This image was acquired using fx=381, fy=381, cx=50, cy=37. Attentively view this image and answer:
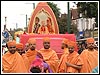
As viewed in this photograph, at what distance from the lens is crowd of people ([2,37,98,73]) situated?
22.3ft

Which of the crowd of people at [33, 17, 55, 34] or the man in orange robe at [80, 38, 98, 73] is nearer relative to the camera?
the man in orange robe at [80, 38, 98, 73]

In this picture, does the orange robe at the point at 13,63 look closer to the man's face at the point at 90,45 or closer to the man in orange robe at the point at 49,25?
the man's face at the point at 90,45

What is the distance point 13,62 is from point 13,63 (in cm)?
2

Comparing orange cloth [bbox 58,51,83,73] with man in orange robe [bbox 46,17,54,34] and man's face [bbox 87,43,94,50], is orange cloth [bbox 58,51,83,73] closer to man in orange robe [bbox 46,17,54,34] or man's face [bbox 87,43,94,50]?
man's face [bbox 87,43,94,50]

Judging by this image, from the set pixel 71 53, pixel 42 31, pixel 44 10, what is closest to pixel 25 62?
pixel 71 53

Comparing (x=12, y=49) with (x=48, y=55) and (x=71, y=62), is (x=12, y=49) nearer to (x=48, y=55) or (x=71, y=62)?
(x=48, y=55)

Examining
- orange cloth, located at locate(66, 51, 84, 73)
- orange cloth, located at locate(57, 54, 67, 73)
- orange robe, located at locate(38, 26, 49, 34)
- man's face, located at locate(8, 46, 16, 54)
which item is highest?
orange robe, located at locate(38, 26, 49, 34)

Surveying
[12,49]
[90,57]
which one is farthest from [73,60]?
[12,49]

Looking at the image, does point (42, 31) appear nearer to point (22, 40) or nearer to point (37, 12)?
point (37, 12)

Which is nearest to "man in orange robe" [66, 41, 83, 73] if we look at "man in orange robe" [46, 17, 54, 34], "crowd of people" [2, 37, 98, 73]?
"crowd of people" [2, 37, 98, 73]

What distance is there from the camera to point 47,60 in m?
7.64

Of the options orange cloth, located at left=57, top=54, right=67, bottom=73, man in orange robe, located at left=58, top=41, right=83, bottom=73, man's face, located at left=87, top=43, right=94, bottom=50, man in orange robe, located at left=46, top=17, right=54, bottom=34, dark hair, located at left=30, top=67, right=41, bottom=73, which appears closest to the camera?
dark hair, located at left=30, top=67, right=41, bottom=73

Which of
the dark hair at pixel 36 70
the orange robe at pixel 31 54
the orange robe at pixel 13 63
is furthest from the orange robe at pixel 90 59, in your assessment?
the dark hair at pixel 36 70

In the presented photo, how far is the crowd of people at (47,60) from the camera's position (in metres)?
6.79
